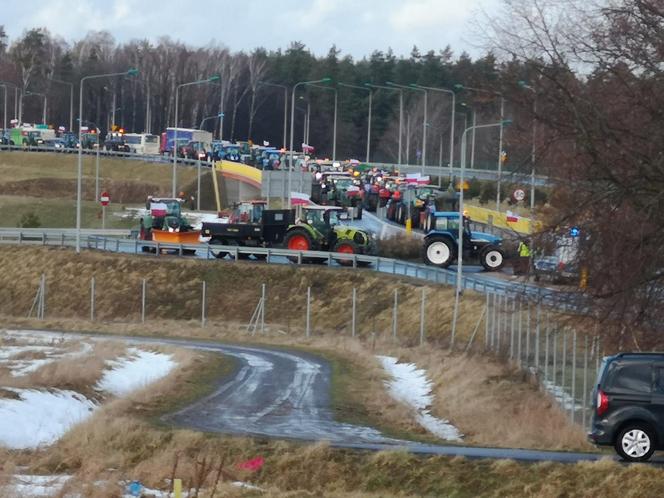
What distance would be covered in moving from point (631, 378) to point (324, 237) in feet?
121

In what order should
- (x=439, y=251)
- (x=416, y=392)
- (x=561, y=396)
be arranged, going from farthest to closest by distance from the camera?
(x=439, y=251) < (x=416, y=392) < (x=561, y=396)

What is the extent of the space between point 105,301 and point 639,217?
36976 millimetres

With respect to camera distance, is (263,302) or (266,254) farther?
(266,254)

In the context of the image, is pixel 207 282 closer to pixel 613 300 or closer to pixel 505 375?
pixel 505 375

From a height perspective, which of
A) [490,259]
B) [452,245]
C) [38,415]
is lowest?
[38,415]

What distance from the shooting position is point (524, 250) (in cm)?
2627

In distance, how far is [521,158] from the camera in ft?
77.1

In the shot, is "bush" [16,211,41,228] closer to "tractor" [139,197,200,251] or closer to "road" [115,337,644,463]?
"tractor" [139,197,200,251]

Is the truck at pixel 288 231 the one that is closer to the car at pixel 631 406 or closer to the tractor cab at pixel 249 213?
the tractor cab at pixel 249 213

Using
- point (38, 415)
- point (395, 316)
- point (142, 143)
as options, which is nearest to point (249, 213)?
point (395, 316)

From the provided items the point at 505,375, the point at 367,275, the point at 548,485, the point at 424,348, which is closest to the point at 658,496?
the point at 548,485

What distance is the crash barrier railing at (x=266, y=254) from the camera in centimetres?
5035

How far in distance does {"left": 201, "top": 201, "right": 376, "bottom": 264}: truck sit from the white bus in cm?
5736

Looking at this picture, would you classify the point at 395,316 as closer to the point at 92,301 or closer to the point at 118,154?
the point at 92,301
